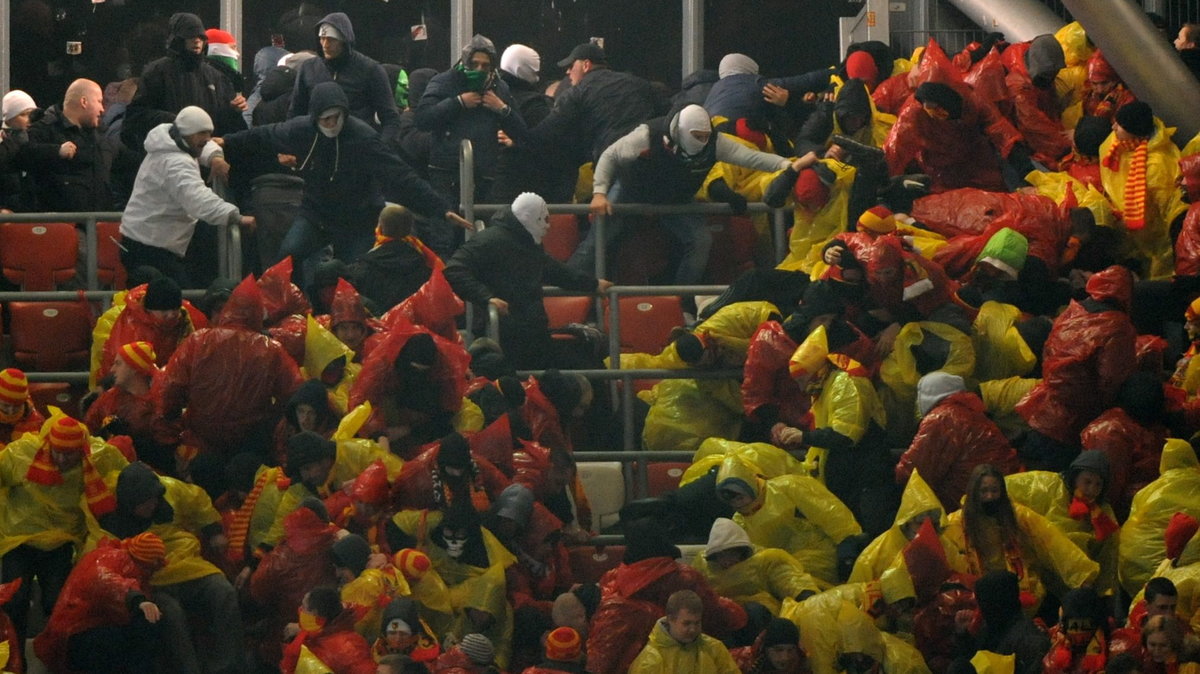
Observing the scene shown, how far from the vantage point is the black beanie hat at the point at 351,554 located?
1099 cm

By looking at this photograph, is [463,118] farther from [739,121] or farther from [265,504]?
[265,504]

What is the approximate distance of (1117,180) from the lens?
A: 14.0 meters

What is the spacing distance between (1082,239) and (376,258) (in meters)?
4.01

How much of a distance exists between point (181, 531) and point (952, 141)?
550cm

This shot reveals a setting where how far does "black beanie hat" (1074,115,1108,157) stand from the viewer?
46.9 feet

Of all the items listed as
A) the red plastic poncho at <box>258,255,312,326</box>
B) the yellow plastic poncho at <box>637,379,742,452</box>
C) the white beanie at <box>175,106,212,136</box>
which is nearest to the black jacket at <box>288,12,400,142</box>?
the white beanie at <box>175,106,212,136</box>

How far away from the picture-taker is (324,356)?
1246 centimetres

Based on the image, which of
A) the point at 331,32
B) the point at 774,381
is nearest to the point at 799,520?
the point at 774,381

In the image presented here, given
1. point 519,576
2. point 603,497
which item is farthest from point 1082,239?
point 519,576

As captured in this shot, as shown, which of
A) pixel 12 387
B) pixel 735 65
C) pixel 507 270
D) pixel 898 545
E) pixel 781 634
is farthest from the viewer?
pixel 735 65

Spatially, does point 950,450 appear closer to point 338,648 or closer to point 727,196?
point 727,196

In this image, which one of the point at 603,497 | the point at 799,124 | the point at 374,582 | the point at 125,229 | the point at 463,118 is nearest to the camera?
the point at 374,582

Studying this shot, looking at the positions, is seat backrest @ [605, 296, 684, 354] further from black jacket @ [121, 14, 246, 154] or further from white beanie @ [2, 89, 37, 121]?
white beanie @ [2, 89, 37, 121]

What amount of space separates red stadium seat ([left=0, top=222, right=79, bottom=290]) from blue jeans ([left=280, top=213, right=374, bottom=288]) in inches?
50.7
